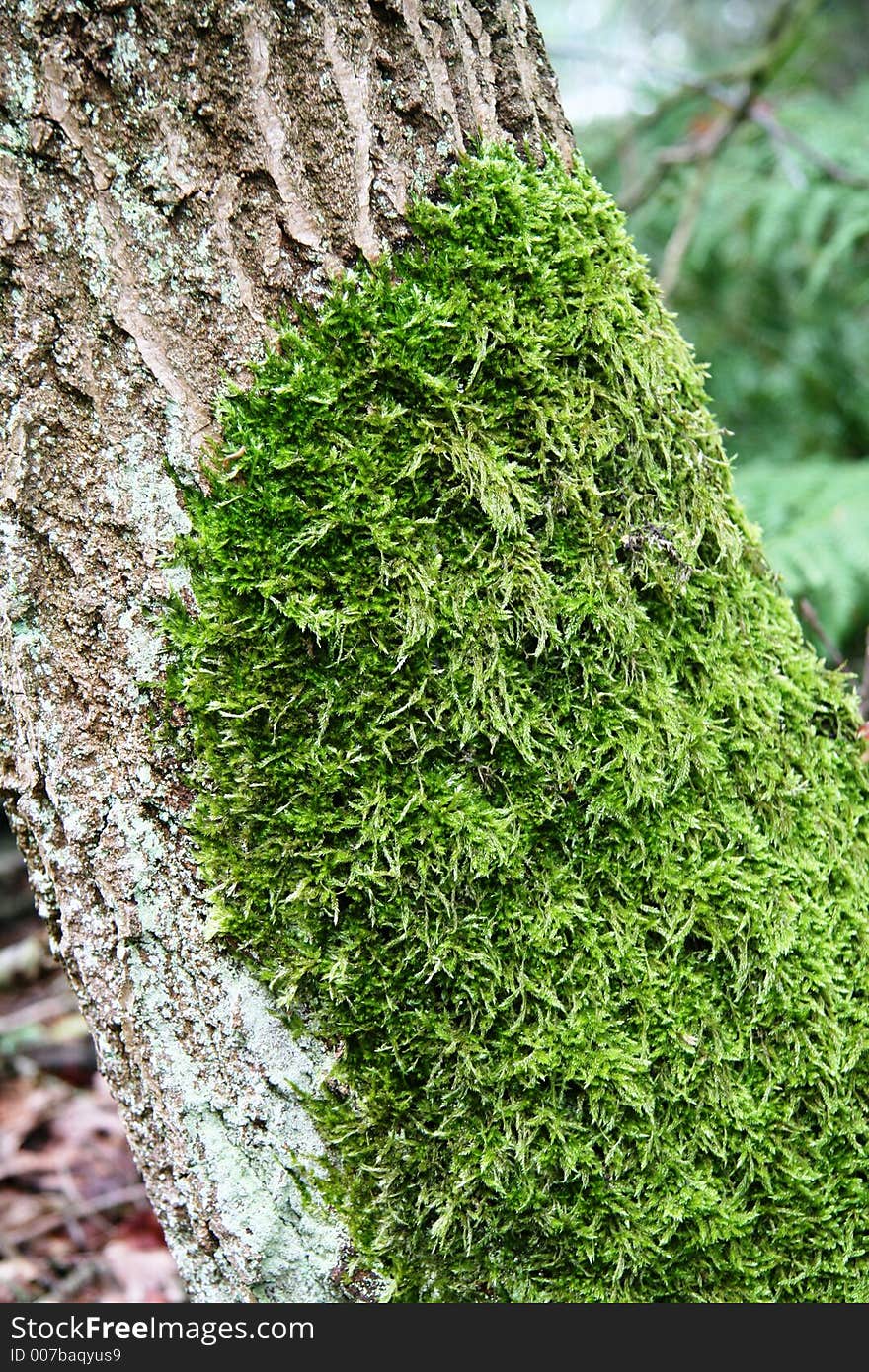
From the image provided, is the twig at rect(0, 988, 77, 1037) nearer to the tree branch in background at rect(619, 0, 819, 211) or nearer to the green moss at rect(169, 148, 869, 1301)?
the green moss at rect(169, 148, 869, 1301)

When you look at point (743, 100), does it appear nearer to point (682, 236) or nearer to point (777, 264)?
point (682, 236)

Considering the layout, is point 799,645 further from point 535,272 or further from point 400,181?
point 400,181

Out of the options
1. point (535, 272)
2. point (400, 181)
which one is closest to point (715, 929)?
point (535, 272)

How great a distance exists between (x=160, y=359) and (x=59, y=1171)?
3.00m

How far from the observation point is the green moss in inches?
47.3

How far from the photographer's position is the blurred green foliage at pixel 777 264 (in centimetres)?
328

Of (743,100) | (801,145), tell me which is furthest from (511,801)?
(743,100)

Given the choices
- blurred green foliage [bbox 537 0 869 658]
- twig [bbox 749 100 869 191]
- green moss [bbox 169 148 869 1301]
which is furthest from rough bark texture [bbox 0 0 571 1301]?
twig [bbox 749 100 869 191]

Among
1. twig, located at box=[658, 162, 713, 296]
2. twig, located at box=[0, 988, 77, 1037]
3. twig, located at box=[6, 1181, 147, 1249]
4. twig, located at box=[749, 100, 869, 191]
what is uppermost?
twig, located at box=[749, 100, 869, 191]

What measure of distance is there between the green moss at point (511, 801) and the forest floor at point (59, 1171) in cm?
183

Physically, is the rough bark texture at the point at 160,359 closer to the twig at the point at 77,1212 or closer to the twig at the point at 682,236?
the twig at the point at 77,1212

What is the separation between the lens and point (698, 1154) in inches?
51.3

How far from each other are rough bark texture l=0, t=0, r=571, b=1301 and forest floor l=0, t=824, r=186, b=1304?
1622 millimetres

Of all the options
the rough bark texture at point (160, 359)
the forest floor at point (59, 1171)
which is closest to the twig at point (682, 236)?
the rough bark texture at point (160, 359)
